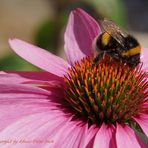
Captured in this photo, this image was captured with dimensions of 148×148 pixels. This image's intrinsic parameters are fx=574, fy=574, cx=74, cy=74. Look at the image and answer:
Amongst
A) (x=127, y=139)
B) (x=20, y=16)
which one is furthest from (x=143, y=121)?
(x=20, y=16)

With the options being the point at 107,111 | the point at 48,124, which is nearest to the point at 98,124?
the point at 107,111

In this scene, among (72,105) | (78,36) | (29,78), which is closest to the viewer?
(72,105)

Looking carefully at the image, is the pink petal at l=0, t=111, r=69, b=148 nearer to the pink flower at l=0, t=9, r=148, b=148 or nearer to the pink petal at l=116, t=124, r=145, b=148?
the pink flower at l=0, t=9, r=148, b=148

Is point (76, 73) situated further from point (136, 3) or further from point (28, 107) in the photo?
point (136, 3)

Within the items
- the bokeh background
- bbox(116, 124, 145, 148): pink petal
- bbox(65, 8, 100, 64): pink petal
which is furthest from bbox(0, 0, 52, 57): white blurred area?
bbox(116, 124, 145, 148): pink petal

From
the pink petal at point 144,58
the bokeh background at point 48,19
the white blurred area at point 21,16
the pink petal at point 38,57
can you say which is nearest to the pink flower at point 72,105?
the pink petal at point 38,57

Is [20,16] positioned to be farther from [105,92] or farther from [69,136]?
[69,136]
